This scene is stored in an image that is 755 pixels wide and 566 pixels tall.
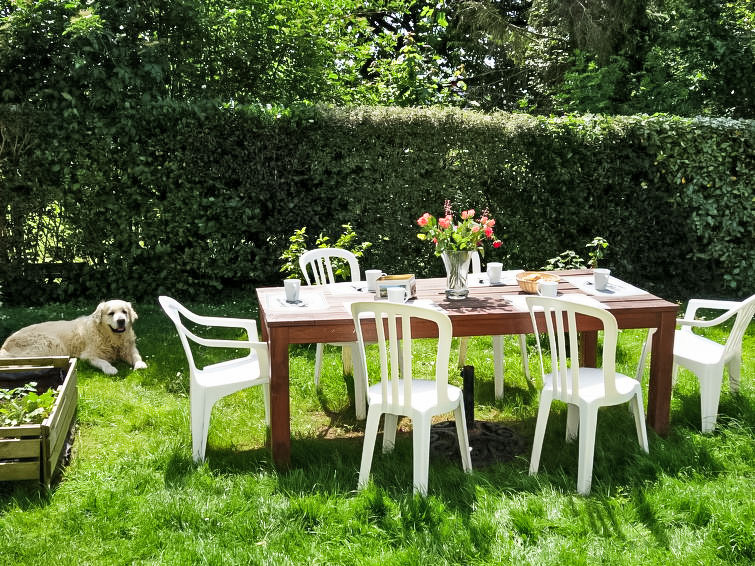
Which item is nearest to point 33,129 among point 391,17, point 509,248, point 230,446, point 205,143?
point 205,143

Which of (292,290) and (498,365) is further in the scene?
(498,365)

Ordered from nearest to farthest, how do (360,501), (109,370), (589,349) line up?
1. (360,501)
2. (589,349)
3. (109,370)

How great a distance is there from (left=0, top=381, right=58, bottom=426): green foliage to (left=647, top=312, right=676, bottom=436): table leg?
3.35m

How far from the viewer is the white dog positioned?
212 inches

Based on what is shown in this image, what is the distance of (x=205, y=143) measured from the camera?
7285 millimetres

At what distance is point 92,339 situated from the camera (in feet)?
18.3

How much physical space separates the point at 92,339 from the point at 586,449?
3842 millimetres

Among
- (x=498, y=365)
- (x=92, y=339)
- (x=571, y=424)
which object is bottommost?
(x=571, y=424)

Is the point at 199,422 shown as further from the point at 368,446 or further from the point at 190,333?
the point at 368,446

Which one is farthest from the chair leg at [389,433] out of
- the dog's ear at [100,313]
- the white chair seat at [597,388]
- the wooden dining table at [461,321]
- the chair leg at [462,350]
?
the dog's ear at [100,313]

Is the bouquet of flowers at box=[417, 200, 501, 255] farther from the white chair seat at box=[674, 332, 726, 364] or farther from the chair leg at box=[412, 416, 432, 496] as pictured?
the white chair seat at box=[674, 332, 726, 364]

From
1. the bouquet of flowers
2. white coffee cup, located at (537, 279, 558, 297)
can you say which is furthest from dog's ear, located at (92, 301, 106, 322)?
white coffee cup, located at (537, 279, 558, 297)

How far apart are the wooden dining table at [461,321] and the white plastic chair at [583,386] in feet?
0.96

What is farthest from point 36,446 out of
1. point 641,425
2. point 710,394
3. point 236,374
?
point 710,394
